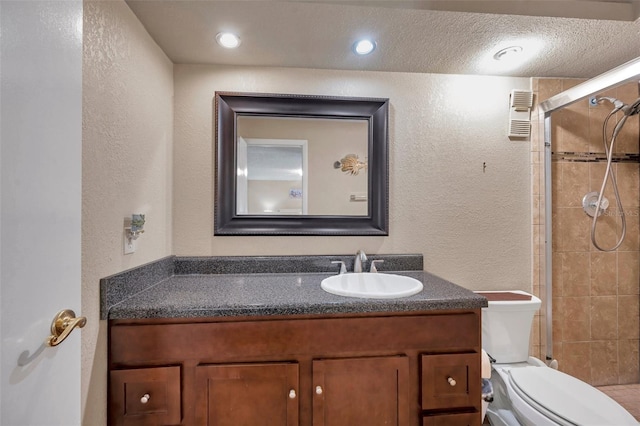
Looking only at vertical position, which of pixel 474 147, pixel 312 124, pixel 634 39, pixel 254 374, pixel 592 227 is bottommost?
pixel 254 374

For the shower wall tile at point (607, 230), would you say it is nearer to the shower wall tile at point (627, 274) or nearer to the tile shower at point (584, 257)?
the tile shower at point (584, 257)

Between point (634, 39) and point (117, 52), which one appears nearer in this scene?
point (117, 52)

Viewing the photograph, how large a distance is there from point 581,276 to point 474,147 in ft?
3.56

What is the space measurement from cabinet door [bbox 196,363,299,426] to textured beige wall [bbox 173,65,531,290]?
70 centimetres

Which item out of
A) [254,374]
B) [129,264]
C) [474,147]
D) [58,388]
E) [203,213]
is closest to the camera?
[58,388]

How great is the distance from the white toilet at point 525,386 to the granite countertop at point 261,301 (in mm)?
464

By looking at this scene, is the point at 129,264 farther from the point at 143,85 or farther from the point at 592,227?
the point at 592,227

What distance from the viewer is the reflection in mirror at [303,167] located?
1.64m

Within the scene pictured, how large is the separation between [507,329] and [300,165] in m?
1.45

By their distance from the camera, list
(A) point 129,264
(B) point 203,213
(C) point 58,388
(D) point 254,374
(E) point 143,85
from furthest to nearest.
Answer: (B) point 203,213, (E) point 143,85, (A) point 129,264, (D) point 254,374, (C) point 58,388

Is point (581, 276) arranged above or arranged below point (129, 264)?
below

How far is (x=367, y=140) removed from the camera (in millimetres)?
1705

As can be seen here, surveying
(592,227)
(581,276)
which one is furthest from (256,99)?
(581,276)

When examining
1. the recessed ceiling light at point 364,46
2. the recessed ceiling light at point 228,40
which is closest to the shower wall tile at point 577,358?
the recessed ceiling light at point 364,46
